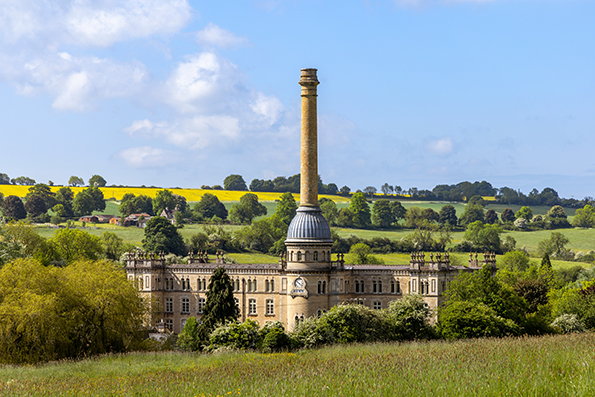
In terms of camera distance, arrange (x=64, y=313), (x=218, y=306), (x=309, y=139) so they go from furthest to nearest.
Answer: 1. (x=309, y=139)
2. (x=218, y=306)
3. (x=64, y=313)

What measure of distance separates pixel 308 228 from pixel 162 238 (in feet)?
230

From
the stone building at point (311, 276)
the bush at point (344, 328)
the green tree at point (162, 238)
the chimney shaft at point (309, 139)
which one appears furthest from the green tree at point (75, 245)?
the bush at point (344, 328)

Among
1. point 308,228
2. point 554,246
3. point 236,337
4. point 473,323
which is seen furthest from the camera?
point 554,246

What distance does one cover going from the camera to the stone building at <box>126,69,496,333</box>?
304ft

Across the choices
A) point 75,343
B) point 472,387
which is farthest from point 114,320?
point 472,387

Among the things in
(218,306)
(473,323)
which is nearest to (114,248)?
(218,306)

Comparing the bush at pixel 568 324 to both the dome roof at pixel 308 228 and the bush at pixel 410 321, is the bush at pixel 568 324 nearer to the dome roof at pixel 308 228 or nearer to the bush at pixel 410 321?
the bush at pixel 410 321

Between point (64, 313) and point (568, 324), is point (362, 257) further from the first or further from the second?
point (64, 313)

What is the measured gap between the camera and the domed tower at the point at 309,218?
92.7 metres

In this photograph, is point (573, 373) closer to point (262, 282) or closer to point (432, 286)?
point (432, 286)

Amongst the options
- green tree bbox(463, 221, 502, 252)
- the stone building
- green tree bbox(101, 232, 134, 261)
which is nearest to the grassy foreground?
the stone building

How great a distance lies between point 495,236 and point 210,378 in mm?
153197

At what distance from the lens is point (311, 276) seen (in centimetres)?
9256

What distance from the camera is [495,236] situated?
611ft
